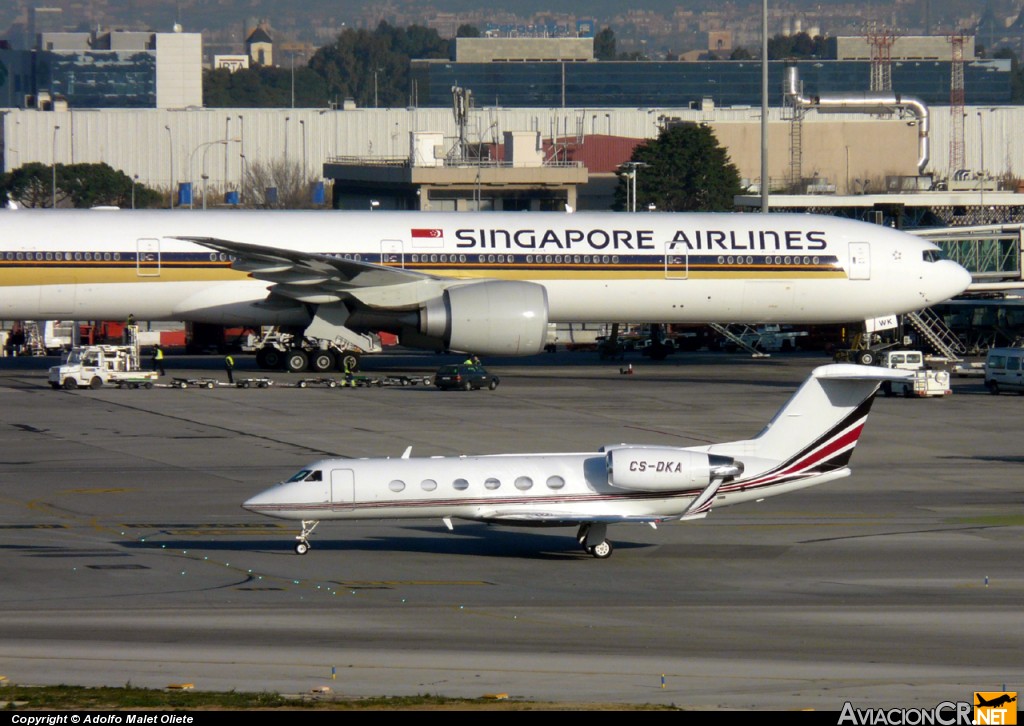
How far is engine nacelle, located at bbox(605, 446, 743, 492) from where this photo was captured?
24.3 meters

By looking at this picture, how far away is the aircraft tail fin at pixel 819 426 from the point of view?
2556cm

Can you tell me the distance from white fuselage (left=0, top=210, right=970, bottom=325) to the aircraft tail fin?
26491mm

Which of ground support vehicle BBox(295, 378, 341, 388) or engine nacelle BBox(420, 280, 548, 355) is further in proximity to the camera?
ground support vehicle BBox(295, 378, 341, 388)

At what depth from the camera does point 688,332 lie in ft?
247

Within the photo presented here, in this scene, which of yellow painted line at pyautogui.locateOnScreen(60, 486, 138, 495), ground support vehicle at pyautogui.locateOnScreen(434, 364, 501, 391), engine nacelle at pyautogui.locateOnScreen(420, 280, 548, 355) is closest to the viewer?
yellow painted line at pyautogui.locateOnScreen(60, 486, 138, 495)

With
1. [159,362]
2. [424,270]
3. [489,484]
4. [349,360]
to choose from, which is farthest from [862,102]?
[489,484]

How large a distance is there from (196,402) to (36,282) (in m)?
8.87

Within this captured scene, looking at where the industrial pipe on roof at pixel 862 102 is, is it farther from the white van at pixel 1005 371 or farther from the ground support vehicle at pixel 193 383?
the ground support vehicle at pixel 193 383

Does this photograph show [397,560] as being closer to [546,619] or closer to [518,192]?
[546,619]

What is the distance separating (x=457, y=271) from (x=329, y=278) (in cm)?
461

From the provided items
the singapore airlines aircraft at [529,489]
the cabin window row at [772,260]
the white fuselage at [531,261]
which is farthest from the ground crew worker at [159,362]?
the singapore airlines aircraft at [529,489]

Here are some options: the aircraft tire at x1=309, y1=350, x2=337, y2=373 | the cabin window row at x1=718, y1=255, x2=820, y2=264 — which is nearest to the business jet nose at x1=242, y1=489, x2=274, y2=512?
the aircraft tire at x1=309, y1=350, x2=337, y2=373

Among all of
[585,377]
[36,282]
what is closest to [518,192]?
[585,377]

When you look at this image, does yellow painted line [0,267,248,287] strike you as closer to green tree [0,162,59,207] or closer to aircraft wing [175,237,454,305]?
aircraft wing [175,237,454,305]
